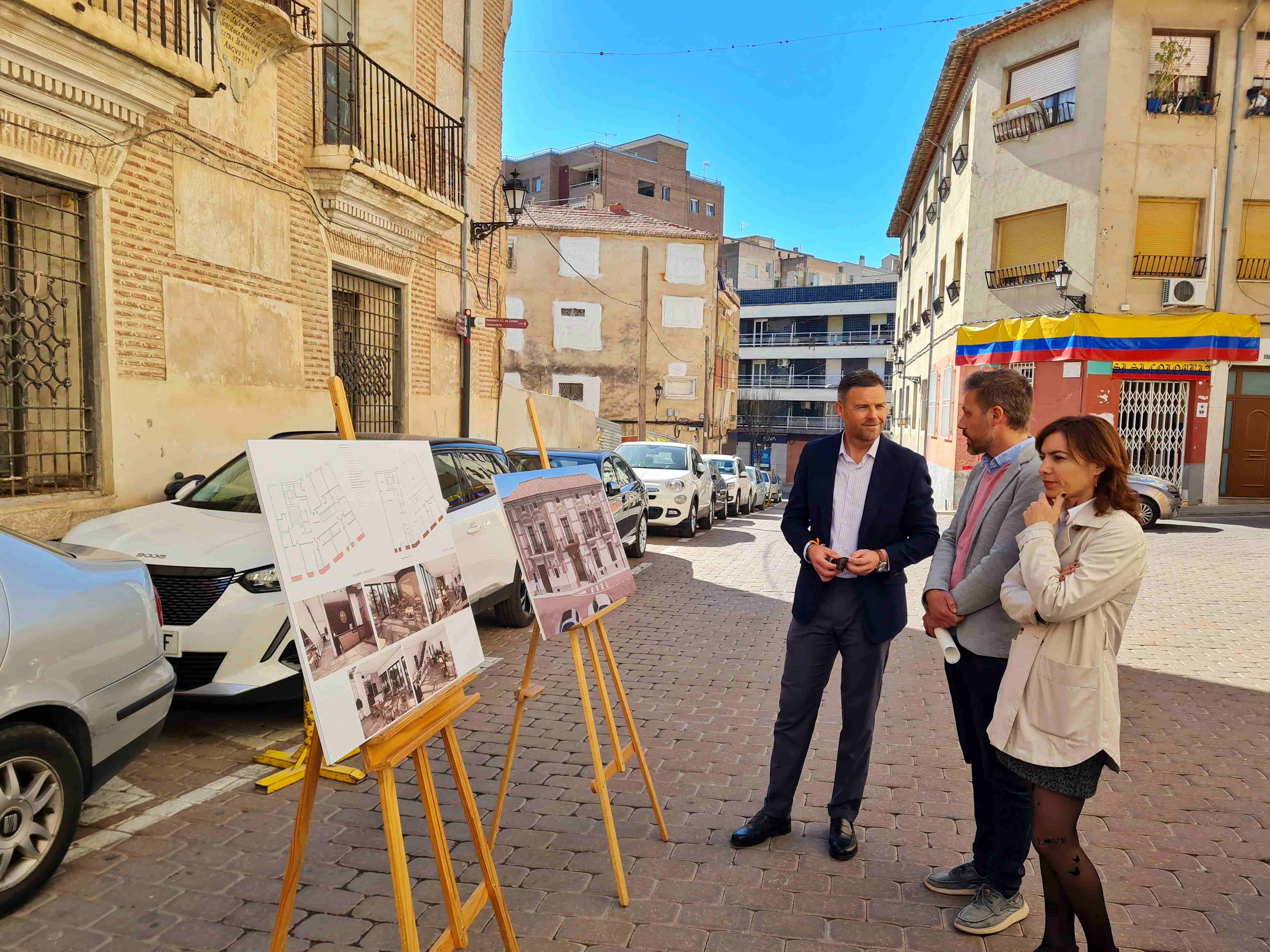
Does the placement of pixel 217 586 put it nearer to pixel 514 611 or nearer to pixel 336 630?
pixel 336 630

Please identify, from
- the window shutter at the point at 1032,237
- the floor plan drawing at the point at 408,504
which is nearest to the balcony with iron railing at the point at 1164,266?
the window shutter at the point at 1032,237

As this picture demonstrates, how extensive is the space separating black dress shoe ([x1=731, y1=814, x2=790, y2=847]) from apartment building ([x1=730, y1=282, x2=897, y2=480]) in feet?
171

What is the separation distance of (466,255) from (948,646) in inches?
463

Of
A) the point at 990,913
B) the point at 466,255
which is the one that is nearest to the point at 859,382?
the point at 990,913

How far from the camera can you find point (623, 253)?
3694 cm

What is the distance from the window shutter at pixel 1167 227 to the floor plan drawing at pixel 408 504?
19935 millimetres

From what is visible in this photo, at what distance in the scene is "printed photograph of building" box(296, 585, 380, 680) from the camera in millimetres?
2324

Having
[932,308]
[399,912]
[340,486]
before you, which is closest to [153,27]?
[340,486]

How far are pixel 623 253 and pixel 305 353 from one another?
28.7m

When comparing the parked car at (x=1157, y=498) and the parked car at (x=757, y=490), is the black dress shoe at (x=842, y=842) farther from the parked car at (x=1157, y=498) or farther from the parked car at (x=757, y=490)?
the parked car at (x=757, y=490)

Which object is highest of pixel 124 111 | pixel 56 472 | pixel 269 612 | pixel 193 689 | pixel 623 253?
pixel 623 253

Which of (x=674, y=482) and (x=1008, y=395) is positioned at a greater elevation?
(x=1008, y=395)

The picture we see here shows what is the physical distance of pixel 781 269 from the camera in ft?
213

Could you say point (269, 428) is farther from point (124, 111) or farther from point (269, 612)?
point (269, 612)
